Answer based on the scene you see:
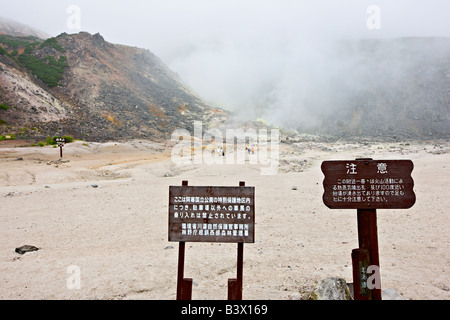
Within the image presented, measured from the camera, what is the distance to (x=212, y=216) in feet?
14.0

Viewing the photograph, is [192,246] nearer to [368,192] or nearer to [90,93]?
[368,192]

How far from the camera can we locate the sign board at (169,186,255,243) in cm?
425

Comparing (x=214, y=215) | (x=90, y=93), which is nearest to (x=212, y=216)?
(x=214, y=215)

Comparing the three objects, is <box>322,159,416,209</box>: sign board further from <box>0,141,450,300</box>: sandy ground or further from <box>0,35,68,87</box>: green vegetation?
<box>0,35,68,87</box>: green vegetation

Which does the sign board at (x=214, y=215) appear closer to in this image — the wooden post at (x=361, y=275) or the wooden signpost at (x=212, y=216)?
the wooden signpost at (x=212, y=216)

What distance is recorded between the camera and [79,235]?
28.1ft

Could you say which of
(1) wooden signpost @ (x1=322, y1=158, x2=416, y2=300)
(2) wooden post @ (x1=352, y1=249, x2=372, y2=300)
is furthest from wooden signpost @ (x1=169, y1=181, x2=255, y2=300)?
(2) wooden post @ (x1=352, y1=249, x2=372, y2=300)

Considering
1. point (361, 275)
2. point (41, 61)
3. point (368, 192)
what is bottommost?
point (361, 275)

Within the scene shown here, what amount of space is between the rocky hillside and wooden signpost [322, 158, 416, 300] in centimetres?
3984

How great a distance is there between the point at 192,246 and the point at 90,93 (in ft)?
177

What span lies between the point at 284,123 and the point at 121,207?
60177 millimetres
